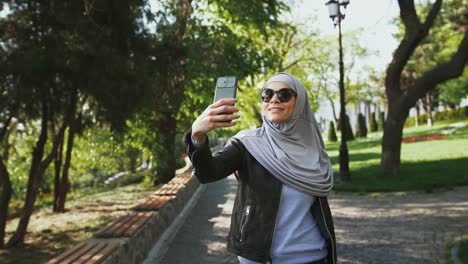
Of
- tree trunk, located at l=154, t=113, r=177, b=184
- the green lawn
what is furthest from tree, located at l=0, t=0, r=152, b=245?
the green lawn

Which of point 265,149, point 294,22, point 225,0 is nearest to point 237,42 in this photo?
point 225,0

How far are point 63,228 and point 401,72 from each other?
1075 centimetres

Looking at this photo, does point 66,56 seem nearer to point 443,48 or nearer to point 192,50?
point 192,50

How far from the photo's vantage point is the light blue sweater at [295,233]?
2.45m

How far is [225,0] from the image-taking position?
603 inches

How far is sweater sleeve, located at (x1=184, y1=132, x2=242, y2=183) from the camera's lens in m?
2.33

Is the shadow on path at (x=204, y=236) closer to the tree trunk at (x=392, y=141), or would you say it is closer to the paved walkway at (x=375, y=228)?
the paved walkway at (x=375, y=228)

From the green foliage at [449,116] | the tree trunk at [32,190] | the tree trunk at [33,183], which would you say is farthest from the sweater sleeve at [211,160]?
the green foliage at [449,116]

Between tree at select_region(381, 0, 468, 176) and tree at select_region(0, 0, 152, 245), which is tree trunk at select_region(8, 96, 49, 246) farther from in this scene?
tree at select_region(381, 0, 468, 176)

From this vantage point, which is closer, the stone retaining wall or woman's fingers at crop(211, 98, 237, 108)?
woman's fingers at crop(211, 98, 237, 108)

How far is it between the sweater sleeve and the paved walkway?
14.5 feet

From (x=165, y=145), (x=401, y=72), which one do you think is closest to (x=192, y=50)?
(x=165, y=145)

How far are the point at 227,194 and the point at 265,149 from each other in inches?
464

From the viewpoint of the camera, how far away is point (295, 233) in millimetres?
2459
